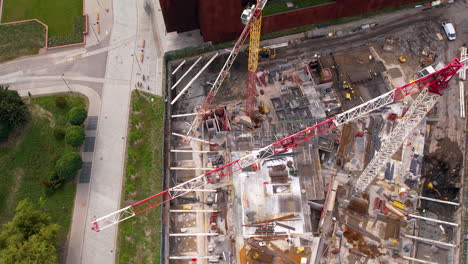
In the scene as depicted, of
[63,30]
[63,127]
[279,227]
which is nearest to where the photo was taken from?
[279,227]

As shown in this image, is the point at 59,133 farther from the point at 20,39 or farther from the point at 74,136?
the point at 20,39

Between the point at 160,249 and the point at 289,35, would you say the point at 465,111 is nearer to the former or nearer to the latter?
the point at 289,35

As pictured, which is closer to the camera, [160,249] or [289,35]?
[160,249]

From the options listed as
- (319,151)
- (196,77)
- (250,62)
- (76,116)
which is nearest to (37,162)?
(76,116)

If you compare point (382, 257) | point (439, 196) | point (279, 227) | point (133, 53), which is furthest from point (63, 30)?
point (439, 196)

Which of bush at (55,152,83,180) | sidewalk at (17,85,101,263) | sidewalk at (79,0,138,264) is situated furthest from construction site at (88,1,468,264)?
bush at (55,152,83,180)

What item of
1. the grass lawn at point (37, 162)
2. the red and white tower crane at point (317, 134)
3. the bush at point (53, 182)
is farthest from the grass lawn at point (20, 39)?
the red and white tower crane at point (317, 134)

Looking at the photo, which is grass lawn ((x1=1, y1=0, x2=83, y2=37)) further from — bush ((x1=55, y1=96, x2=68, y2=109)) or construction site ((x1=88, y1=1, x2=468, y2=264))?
construction site ((x1=88, y1=1, x2=468, y2=264))
